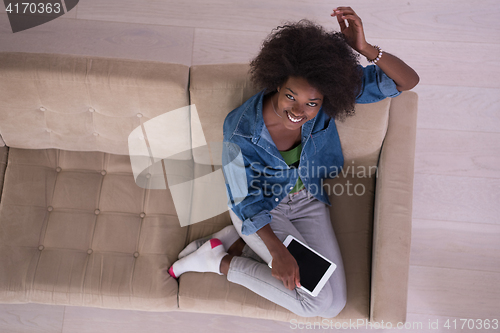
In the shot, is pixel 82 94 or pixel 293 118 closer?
pixel 293 118

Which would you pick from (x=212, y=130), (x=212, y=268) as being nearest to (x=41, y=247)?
(x=212, y=268)

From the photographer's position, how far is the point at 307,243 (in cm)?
140

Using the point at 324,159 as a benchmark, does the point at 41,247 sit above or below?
below

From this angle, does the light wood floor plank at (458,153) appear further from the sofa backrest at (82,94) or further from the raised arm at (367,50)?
the sofa backrest at (82,94)

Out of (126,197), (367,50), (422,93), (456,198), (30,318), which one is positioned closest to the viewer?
(367,50)

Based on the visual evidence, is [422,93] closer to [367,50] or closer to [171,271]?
[367,50]

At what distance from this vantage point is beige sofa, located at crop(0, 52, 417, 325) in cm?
128

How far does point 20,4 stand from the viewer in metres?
2.13

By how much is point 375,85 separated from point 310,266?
0.67 m

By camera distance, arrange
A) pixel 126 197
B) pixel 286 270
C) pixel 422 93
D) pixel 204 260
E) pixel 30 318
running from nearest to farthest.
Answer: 1. pixel 286 270
2. pixel 204 260
3. pixel 126 197
4. pixel 30 318
5. pixel 422 93

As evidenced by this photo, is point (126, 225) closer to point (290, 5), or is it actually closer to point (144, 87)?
point (144, 87)

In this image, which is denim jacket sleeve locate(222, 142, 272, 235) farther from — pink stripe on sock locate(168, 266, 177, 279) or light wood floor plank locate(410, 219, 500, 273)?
light wood floor plank locate(410, 219, 500, 273)

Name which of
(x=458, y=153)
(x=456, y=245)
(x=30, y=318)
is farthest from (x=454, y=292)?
(x=30, y=318)

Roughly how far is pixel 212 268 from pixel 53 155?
32.4 inches
